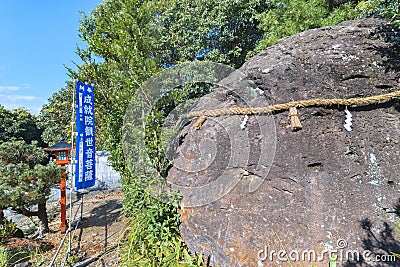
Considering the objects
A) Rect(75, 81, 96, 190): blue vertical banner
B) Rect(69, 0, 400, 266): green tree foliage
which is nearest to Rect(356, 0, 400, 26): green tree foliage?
Rect(69, 0, 400, 266): green tree foliage

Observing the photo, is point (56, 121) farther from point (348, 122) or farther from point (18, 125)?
point (348, 122)

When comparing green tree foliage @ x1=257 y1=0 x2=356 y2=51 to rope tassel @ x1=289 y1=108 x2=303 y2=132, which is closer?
rope tassel @ x1=289 y1=108 x2=303 y2=132

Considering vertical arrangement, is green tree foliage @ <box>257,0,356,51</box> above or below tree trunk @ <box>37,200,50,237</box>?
above

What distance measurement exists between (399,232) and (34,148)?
5.77 metres

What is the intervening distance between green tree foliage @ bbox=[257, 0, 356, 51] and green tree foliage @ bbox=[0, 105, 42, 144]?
1686 centimetres

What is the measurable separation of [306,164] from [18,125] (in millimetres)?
18856

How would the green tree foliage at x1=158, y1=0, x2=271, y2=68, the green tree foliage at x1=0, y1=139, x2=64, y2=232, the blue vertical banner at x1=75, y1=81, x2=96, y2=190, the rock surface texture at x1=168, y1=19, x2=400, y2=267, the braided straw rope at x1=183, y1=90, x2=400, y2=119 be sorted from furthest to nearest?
the green tree foliage at x1=158, y1=0, x2=271, y2=68
the green tree foliage at x1=0, y1=139, x2=64, y2=232
the blue vertical banner at x1=75, y1=81, x2=96, y2=190
the braided straw rope at x1=183, y1=90, x2=400, y2=119
the rock surface texture at x1=168, y1=19, x2=400, y2=267

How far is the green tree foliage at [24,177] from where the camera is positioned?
4.19m

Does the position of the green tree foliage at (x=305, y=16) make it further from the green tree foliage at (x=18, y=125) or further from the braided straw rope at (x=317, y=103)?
the green tree foliage at (x=18, y=125)

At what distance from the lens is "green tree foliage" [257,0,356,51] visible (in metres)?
4.78

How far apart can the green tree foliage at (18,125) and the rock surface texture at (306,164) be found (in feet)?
57.0

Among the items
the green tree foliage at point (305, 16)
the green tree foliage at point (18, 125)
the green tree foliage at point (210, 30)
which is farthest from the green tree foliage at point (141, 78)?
the green tree foliage at point (18, 125)

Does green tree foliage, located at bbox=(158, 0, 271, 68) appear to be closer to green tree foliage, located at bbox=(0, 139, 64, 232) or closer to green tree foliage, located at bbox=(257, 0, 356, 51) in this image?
green tree foliage, located at bbox=(257, 0, 356, 51)

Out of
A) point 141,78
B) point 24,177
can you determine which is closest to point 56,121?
point 24,177
